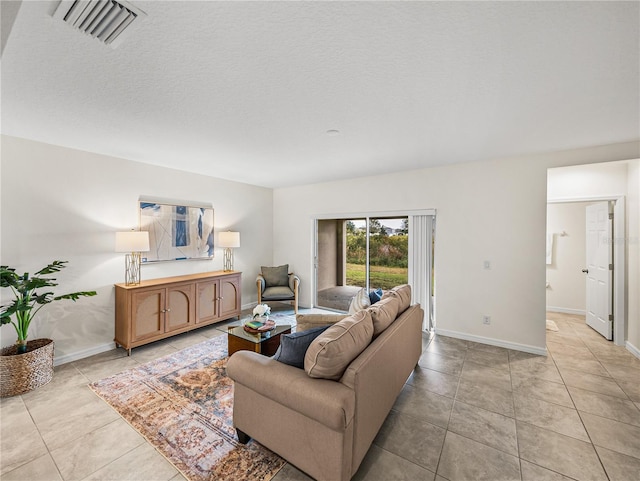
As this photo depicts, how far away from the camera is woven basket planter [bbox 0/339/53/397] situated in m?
2.40

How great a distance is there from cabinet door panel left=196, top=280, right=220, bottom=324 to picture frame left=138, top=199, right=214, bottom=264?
0.62m

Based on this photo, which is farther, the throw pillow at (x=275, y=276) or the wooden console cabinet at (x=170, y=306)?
the throw pillow at (x=275, y=276)

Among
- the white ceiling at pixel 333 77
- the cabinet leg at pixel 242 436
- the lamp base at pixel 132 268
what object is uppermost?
the white ceiling at pixel 333 77

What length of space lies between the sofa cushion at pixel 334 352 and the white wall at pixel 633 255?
3.88 metres

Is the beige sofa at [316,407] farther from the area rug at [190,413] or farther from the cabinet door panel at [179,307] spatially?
the cabinet door panel at [179,307]

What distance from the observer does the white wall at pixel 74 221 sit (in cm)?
280

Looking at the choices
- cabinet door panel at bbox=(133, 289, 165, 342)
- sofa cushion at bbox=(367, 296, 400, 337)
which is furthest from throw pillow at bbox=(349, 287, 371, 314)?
cabinet door panel at bbox=(133, 289, 165, 342)

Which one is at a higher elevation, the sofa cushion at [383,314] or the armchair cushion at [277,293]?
the sofa cushion at [383,314]

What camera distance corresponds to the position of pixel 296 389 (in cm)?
150

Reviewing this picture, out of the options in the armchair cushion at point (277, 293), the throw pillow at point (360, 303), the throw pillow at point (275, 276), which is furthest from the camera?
the throw pillow at point (275, 276)

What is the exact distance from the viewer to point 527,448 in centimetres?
186

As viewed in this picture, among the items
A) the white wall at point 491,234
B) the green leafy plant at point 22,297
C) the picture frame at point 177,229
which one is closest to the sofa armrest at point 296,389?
the green leafy plant at point 22,297

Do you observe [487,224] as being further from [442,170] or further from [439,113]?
[439,113]

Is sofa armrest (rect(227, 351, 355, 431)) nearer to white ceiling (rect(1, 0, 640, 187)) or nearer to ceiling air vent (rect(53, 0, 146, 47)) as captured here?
white ceiling (rect(1, 0, 640, 187))
